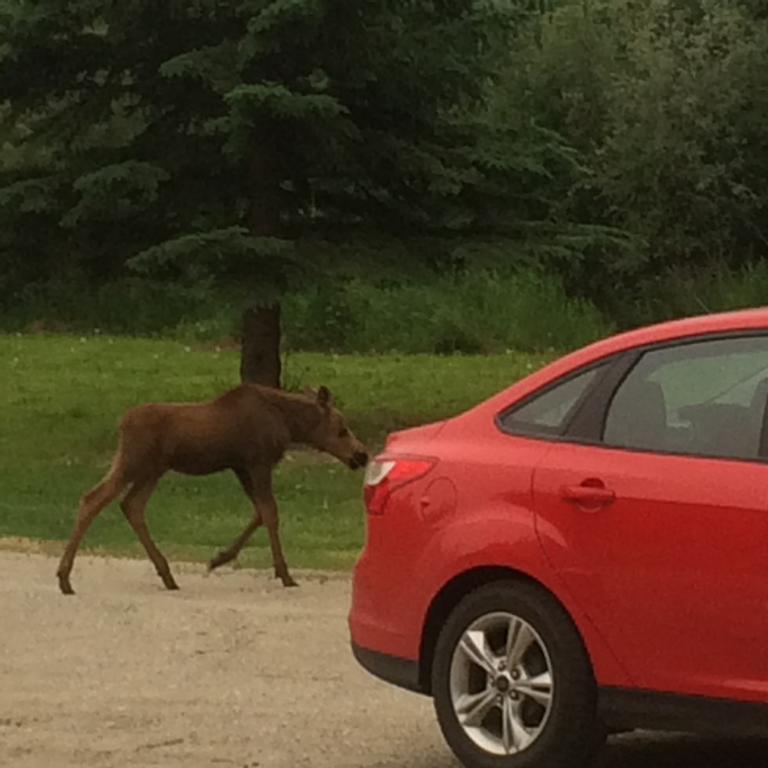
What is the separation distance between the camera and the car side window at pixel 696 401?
7.78m

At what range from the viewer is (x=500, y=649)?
319 inches

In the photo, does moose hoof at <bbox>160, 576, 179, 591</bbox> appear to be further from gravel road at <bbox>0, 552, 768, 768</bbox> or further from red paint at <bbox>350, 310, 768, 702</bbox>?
red paint at <bbox>350, 310, 768, 702</bbox>

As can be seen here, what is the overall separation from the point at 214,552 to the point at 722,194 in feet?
59.6

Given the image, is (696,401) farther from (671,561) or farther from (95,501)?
(95,501)

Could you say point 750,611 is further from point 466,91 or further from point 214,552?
point 466,91

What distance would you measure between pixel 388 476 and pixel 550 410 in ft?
2.33

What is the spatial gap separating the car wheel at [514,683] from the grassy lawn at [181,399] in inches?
318

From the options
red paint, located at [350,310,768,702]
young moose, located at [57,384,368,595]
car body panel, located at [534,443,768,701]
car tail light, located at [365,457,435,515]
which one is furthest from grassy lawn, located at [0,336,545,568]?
car body panel, located at [534,443,768,701]

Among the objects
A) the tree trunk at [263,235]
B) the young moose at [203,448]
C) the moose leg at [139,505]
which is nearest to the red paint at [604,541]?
the young moose at [203,448]

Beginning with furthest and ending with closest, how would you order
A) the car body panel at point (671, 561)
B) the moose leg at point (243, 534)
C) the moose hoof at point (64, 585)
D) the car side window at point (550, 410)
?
the moose leg at point (243, 534) < the moose hoof at point (64, 585) < the car side window at point (550, 410) < the car body panel at point (671, 561)

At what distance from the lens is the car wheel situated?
7852mm

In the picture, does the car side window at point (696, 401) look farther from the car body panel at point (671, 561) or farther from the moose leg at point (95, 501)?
the moose leg at point (95, 501)

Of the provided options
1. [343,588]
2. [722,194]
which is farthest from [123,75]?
[722,194]

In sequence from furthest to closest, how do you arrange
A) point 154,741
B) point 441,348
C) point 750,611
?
1. point 441,348
2. point 154,741
3. point 750,611
